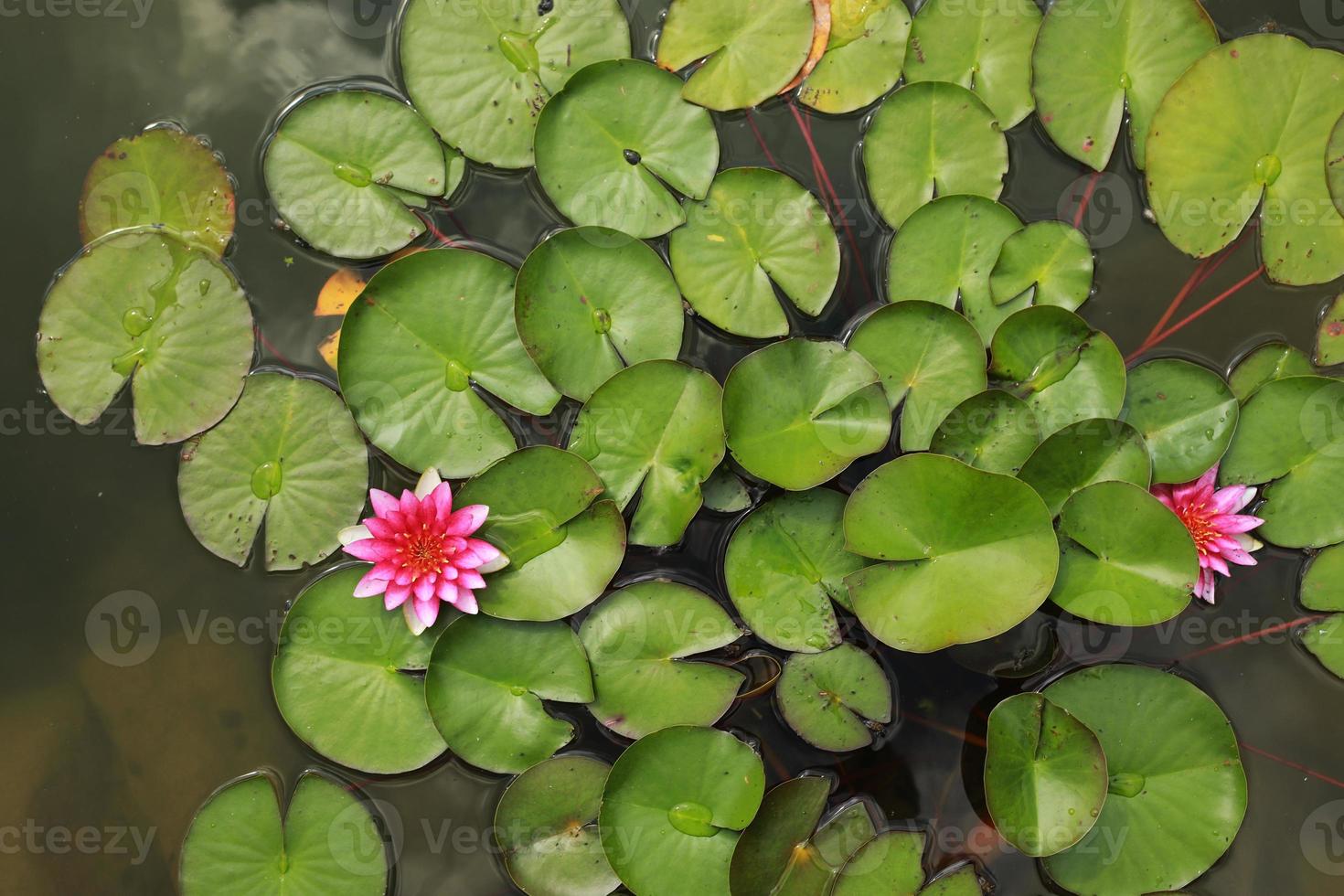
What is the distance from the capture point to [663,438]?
3.02m

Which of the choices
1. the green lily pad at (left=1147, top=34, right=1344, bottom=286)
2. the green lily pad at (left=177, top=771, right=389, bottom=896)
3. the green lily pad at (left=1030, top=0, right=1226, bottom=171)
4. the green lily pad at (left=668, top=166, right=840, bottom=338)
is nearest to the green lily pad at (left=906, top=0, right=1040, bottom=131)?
the green lily pad at (left=1030, top=0, right=1226, bottom=171)

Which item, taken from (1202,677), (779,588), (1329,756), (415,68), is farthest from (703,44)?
(1329,756)

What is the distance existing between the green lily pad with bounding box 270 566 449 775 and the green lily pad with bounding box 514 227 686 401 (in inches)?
43.1

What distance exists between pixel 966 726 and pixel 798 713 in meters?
0.74

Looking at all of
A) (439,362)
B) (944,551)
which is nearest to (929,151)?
(944,551)

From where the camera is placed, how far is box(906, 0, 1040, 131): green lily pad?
3232 mm

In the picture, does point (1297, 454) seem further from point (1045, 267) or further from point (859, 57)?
point (859, 57)

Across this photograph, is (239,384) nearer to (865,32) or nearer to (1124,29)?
(865,32)

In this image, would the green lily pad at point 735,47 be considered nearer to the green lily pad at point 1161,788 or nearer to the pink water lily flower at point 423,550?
the pink water lily flower at point 423,550

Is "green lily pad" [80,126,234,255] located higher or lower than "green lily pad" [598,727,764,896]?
higher

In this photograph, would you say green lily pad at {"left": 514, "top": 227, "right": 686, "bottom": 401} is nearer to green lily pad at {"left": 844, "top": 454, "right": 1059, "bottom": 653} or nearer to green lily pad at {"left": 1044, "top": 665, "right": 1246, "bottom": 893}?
green lily pad at {"left": 844, "top": 454, "right": 1059, "bottom": 653}

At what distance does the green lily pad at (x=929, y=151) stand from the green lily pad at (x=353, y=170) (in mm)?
1719

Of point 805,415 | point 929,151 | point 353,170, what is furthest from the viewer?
point 929,151

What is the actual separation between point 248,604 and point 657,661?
163 centimetres
